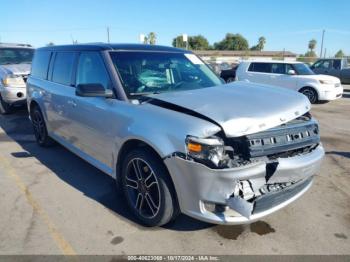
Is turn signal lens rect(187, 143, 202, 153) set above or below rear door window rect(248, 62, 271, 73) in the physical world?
below

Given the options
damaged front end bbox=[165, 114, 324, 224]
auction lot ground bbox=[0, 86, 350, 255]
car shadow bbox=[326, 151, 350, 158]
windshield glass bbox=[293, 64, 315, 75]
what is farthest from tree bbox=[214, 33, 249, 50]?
damaged front end bbox=[165, 114, 324, 224]

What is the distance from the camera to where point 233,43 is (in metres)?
96.5

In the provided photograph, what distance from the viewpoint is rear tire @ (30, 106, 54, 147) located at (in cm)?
568

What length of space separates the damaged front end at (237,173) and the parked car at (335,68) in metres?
15.4

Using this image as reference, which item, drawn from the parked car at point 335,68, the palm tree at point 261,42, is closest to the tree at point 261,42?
the palm tree at point 261,42

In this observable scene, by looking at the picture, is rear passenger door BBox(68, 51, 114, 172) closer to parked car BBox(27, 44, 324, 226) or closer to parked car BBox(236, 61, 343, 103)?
parked car BBox(27, 44, 324, 226)

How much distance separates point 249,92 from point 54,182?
294 cm

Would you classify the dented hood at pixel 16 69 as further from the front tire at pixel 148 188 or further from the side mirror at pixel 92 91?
the front tire at pixel 148 188

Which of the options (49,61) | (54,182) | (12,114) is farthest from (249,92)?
(12,114)

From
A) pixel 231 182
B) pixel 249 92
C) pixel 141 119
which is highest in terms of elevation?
pixel 249 92

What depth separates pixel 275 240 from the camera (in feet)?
9.82

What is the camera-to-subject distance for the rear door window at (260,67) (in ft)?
41.7

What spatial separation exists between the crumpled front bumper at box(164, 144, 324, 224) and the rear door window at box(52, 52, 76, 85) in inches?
99.6

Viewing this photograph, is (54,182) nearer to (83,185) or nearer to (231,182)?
(83,185)
